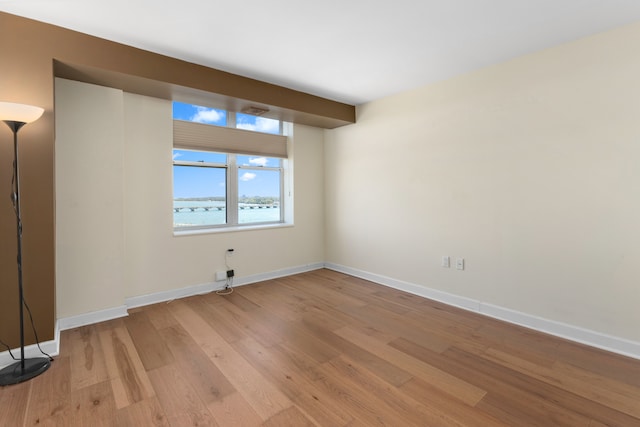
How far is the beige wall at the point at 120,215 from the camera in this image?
2742 mm

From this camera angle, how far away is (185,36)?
2.46m

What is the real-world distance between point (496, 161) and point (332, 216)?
2.50m

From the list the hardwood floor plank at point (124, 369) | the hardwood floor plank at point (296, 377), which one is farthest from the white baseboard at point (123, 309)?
the hardwood floor plank at point (296, 377)

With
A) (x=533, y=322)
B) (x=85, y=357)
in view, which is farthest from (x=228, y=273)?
(x=533, y=322)

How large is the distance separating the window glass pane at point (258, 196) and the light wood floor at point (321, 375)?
164 cm

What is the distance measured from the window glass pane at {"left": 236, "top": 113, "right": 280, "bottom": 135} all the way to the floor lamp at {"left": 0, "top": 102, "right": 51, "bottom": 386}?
2384mm

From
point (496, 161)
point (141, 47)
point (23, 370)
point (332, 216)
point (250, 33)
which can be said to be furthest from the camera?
point (332, 216)

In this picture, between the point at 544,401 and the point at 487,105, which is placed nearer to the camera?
the point at 544,401

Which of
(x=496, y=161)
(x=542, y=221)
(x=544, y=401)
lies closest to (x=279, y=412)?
(x=544, y=401)

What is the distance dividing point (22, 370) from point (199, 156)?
2.57 m

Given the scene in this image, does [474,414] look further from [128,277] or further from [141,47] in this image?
[141,47]

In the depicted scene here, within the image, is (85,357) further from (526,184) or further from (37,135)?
(526,184)

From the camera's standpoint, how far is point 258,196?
4492mm

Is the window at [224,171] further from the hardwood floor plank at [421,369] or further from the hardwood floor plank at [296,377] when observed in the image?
the hardwood floor plank at [421,369]
